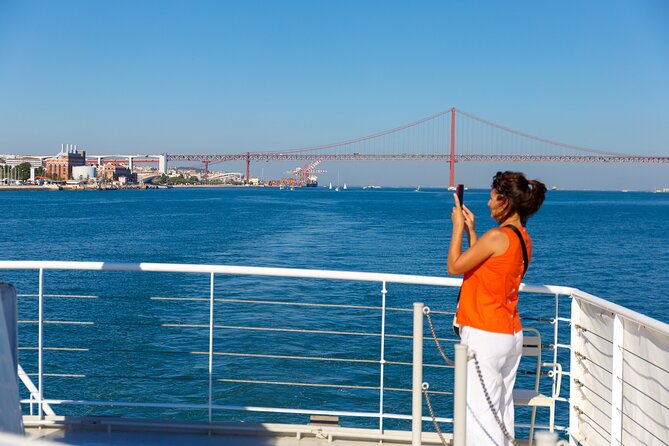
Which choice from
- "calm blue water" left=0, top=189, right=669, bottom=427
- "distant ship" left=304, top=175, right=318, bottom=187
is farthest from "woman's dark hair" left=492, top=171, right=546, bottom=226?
"distant ship" left=304, top=175, right=318, bottom=187

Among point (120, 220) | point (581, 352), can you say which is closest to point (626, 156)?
point (120, 220)

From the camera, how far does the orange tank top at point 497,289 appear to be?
5.75ft

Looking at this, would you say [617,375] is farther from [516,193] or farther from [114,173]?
[114,173]

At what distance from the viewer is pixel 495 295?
1770 millimetres

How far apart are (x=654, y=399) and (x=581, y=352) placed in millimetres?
462

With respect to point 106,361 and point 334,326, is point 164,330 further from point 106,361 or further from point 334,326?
point 334,326

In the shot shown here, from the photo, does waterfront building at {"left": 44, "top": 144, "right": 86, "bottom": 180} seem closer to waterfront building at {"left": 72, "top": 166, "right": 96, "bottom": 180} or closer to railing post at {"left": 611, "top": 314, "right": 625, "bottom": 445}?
waterfront building at {"left": 72, "top": 166, "right": 96, "bottom": 180}

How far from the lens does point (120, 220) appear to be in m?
36.5

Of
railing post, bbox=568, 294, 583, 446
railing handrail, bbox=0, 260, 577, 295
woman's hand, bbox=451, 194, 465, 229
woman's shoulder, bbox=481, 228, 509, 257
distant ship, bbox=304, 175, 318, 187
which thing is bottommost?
railing post, bbox=568, 294, 583, 446

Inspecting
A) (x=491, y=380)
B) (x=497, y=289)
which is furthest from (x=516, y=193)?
(x=491, y=380)

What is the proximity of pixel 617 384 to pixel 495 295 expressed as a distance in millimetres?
640

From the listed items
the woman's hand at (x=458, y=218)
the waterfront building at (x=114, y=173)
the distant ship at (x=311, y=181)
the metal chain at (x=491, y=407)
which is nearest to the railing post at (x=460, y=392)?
the metal chain at (x=491, y=407)

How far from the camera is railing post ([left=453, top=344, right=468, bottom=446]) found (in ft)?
4.23

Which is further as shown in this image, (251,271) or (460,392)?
(251,271)
